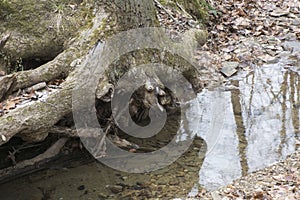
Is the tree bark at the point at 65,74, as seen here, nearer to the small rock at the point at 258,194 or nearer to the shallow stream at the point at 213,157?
the shallow stream at the point at 213,157

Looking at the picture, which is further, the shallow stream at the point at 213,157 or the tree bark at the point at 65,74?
the shallow stream at the point at 213,157

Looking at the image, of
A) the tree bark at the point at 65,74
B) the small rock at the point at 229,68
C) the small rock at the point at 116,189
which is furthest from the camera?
the small rock at the point at 229,68

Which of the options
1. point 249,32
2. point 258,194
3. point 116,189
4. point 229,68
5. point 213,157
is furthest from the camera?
point 249,32

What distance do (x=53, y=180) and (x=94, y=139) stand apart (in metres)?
0.71

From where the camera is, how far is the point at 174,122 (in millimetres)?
6215

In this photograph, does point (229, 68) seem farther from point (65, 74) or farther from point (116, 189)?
point (116, 189)

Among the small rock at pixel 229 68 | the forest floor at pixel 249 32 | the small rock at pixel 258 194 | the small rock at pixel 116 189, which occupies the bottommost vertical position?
the small rock at pixel 116 189

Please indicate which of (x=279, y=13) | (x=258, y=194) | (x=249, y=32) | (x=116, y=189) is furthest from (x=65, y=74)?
(x=279, y=13)

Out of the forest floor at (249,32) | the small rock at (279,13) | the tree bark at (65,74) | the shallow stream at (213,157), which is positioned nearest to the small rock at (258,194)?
the shallow stream at (213,157)

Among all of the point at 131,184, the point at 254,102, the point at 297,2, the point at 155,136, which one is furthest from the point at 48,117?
the point at 297,2

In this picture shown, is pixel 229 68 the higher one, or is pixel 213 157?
pixel 229 68

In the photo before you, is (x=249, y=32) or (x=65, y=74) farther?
(x=249, y=32)

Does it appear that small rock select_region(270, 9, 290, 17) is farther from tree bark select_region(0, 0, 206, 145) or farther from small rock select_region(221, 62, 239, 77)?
tree bark select_region(0, 0, 206, 145)

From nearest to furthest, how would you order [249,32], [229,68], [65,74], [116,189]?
1. [116,189]
2. [65,74]
3. [229,68]
4. [249,32]
